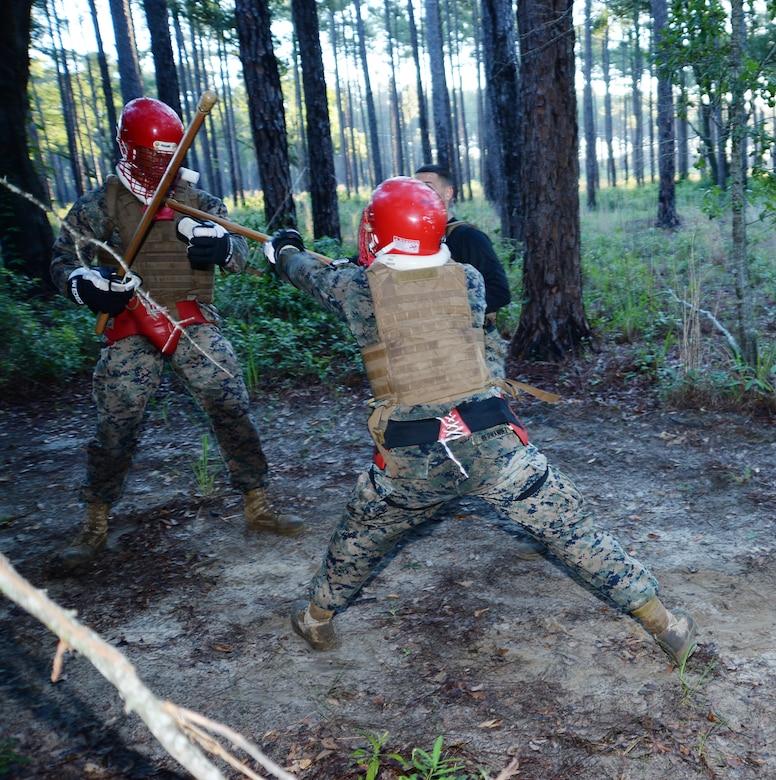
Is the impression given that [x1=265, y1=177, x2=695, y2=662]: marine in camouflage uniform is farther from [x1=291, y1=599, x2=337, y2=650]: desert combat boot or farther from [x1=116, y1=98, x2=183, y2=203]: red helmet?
[x1=116, y1=98, x2=183, y2=203]: red helmet

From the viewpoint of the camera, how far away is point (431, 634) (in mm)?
3205

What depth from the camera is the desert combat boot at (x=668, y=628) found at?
8.96ft

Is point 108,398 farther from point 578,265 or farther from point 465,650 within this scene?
point 578,265

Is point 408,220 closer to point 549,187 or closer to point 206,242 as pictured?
point 206,242

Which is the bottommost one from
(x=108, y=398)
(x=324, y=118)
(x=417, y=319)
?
(x=108, y=398)

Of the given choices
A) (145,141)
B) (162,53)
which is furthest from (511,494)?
(162,53)

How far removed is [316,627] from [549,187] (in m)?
5.33

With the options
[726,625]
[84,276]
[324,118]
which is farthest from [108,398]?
[324,118]

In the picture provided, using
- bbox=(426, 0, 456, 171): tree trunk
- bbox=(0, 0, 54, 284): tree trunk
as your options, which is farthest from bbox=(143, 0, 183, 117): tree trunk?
bbox=(426, 0, 456, 171): tree trunk

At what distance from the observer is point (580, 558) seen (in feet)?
8.74

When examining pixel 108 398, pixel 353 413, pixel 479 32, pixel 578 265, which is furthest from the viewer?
pixel 479 32

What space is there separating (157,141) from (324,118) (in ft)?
28.0

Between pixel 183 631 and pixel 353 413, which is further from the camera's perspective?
pixel 353 413

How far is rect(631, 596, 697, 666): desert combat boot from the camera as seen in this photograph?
8.96 feet
